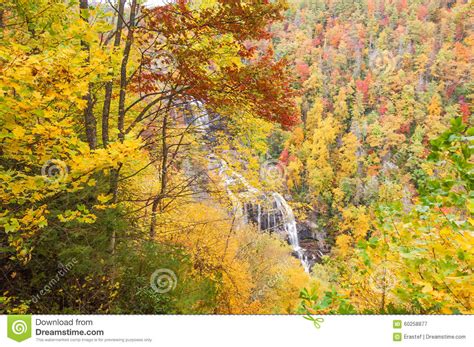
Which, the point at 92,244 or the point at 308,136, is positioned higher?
the point at 308,136

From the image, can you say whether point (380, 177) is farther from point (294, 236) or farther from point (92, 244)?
point (92, 244)

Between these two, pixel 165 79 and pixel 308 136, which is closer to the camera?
pixel 165 79

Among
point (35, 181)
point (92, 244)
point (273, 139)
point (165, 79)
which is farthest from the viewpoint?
point (273, 139)

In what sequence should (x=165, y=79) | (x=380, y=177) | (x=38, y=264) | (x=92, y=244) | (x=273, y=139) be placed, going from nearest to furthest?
(x=38, y=264) < (x=92, y=244) < (x=165, y=79) < (x=273, y=139) < (x=380, y=177)

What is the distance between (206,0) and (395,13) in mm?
112505

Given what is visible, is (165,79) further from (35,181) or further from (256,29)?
(35,181)

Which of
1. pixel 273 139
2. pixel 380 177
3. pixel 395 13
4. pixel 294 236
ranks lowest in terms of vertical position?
pixel 294 236

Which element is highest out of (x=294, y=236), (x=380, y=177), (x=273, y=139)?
(x=273, y=139)

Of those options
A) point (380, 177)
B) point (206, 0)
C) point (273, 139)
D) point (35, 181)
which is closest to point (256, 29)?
point (206, 0)

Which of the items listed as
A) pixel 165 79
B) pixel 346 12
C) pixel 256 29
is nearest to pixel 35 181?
pixel 165 79

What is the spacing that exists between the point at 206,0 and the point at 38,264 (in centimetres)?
411

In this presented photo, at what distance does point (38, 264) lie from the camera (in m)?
4.35

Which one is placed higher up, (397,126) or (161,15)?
(397,126)

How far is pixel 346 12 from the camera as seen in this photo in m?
99.2
